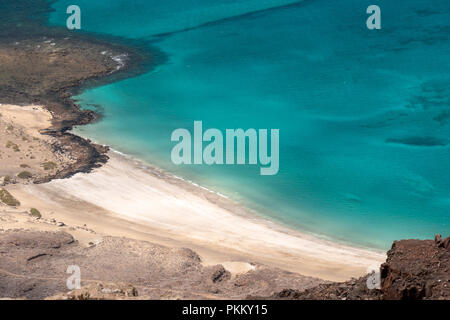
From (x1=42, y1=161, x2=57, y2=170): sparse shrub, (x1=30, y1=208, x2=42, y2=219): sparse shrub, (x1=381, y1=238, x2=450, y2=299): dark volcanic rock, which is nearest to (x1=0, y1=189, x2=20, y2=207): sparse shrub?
(x1=30, y1=208, x2=42, y2=219): sparse shrub

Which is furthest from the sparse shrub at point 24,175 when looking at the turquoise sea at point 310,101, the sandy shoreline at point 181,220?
the turquoise sea at point 310,101

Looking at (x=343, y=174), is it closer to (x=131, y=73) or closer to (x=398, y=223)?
(x=398, y=223)

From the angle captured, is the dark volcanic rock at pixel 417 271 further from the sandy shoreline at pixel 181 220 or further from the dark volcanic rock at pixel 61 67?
the dark volcanic rock at pixel 61 67

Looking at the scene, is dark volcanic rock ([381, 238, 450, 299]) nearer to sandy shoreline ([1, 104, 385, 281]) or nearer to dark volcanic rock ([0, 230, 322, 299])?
dark volcanic rock ([0, 230, 322, 299])

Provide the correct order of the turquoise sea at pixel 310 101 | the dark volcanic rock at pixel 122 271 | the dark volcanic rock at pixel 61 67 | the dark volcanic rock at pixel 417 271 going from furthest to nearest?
the dark volcanic rock at pixel 61 67 < the turquoise sea at pixel 310 101 < the dark volcanic rock at pixel 122 271 < the dark volcanic rock at pixel 417 271

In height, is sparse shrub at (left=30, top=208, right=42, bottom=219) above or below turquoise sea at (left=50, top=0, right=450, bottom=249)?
below

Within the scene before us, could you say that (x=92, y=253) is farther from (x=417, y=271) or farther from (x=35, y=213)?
(x=417, y=271)

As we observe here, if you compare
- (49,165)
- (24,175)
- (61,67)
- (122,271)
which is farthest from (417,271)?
(61,67)
